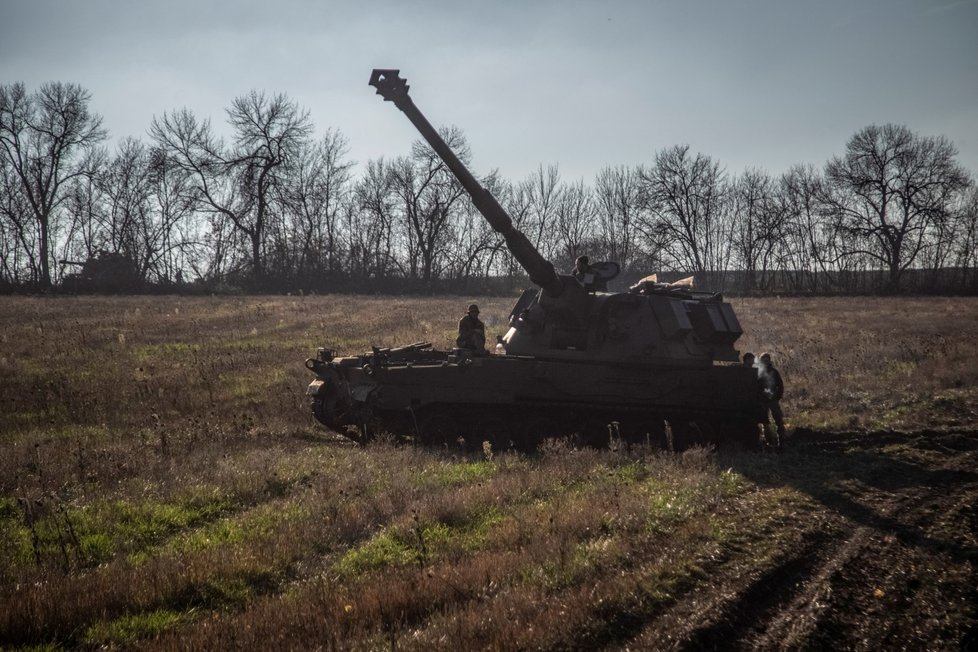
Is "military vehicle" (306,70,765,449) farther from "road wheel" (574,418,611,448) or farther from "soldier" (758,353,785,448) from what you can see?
"soldier" (758,353,785,448)

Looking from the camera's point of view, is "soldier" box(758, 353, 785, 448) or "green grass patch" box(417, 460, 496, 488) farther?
"soldier" box(758, 353, 785, 448)

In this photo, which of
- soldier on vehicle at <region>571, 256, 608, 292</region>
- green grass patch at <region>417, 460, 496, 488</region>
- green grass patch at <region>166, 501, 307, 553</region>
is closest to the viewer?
green grass patch at <region>166, 501, 307, 553</region>

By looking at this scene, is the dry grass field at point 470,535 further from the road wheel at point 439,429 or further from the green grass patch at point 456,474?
the road wheel at point 439,429

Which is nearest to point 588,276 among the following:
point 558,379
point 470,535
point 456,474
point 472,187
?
point 558,379

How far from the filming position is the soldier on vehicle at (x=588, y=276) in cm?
1131

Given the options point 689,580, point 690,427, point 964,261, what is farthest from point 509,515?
point 964,261

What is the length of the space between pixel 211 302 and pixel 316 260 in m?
14.2

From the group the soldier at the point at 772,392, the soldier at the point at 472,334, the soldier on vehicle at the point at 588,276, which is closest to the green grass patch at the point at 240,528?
the soldier at the point at 472,334

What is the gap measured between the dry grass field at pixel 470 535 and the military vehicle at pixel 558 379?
2.40 feet

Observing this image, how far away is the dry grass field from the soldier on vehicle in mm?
2671

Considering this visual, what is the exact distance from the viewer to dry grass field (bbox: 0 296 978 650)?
4.69 meters

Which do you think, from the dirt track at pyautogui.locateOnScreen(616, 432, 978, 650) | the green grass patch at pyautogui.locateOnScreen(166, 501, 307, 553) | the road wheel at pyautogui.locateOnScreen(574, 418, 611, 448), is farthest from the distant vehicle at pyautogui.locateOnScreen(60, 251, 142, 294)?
the dirt track at pyautogui.locateOnScreen(616, 432, 978, 650)

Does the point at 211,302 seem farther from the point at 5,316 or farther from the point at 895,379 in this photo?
the point at 895,379

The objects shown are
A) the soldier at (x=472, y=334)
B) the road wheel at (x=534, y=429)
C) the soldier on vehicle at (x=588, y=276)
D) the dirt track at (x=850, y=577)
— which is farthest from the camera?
the soldier on vehicle at (x=588, y=276)
